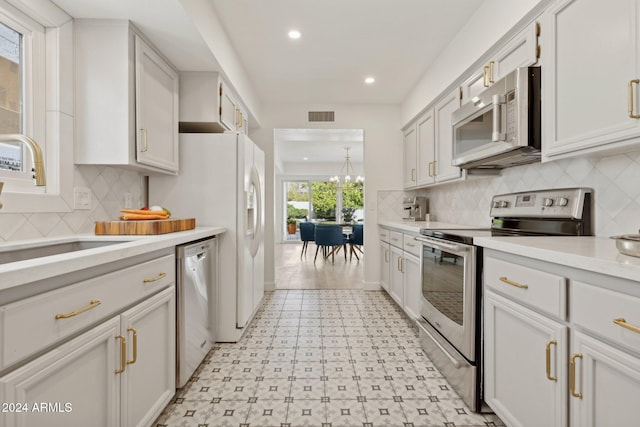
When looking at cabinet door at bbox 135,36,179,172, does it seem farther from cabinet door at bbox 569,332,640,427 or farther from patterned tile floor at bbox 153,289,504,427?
cabinet door at bbox 569,332,640,427

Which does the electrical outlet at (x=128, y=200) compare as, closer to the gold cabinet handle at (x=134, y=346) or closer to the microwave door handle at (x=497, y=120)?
Answer: the gold cabinet handle at (x=134, y=346)

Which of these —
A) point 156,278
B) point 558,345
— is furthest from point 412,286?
point 156,278

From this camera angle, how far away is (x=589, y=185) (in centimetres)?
168

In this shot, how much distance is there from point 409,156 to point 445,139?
984mm

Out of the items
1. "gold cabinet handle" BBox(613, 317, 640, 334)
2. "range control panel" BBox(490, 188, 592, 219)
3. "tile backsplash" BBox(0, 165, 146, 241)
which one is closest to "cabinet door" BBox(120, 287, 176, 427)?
"tile backsplash" BBox(0, 165, 146, 241)

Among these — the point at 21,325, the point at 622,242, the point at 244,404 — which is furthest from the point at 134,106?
the point at 622,242

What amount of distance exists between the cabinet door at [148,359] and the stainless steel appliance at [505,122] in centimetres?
201

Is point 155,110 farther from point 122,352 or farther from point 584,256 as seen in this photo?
point 584,256

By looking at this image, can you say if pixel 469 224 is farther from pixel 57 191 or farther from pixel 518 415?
pixel 57 191

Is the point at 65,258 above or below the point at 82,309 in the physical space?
above

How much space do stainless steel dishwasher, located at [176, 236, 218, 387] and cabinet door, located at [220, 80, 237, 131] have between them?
1061 millimetres

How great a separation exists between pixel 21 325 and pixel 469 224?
303 centimetres

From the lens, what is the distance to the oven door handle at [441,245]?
1.75 meters

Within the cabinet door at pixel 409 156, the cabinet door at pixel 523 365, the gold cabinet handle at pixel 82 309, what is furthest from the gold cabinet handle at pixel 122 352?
the cabinet door at pixel 409 156
